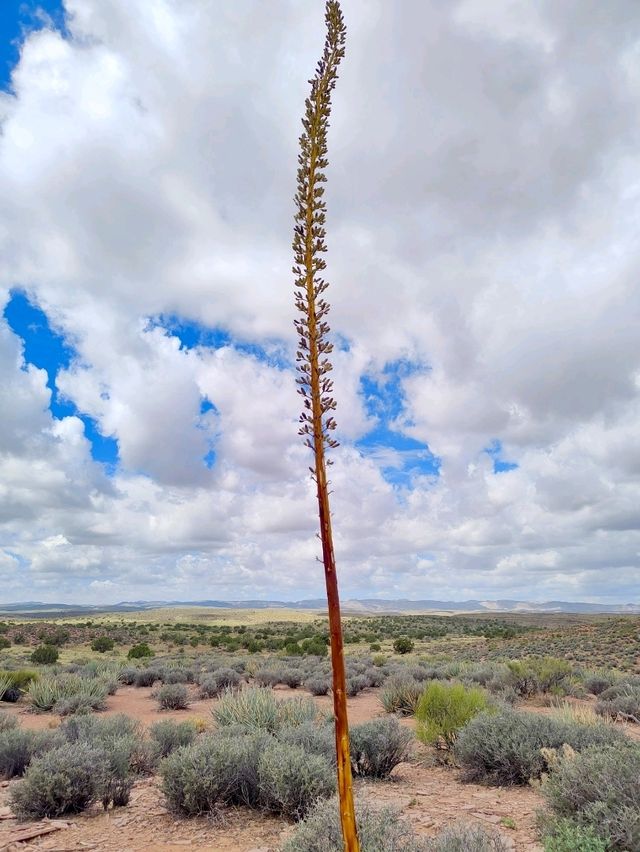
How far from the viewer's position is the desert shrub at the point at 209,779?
24.5 ft

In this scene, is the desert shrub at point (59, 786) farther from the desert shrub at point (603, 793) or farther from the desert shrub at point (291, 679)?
the desert shrub at point (291, 679)

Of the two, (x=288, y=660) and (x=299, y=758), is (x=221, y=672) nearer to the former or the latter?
(x=288, y=660)

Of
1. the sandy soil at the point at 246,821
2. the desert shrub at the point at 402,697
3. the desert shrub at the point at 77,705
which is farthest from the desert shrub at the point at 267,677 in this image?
the sandy soil at the point at 246,821

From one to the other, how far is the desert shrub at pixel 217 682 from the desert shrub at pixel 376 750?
13.2 meters

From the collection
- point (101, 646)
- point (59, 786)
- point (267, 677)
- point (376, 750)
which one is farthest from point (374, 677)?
point (101, 646)

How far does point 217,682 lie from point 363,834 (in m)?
20.1

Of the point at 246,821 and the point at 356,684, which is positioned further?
the point at 356,684

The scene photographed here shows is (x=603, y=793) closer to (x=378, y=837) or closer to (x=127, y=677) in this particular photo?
(x=378, y=837)

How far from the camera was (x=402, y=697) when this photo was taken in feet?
56.8

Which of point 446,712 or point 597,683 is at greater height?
point 446,712

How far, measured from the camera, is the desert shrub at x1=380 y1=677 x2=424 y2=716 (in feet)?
56.1

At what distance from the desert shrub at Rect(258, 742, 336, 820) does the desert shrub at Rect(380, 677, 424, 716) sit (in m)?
10.2

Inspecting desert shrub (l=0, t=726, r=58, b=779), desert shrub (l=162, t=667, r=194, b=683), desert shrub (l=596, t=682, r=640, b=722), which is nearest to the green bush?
desert shrub (l=0, t=726, r=58, b=779)

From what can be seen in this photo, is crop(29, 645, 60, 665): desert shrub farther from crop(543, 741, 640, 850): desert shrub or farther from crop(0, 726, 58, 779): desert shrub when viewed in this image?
crop(543, 741, 640, 850): desert shrub
